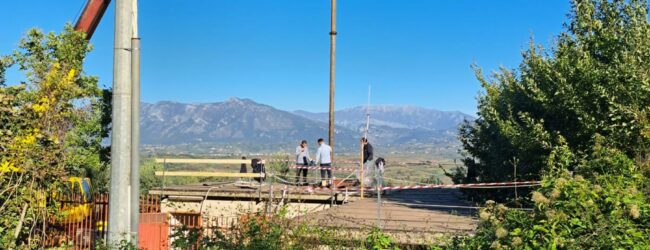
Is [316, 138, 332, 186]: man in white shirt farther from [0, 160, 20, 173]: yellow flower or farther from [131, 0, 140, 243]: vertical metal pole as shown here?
[131, 0, 140, 243]: vertical metal pole

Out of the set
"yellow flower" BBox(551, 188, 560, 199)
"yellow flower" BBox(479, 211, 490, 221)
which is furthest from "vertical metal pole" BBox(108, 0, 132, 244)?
"yellow flower" BBox(551, 188, 560, 199)

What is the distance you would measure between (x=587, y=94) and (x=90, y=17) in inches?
467

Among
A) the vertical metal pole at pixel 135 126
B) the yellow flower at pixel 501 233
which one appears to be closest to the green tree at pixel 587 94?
the yellow flower at pixel 501 233

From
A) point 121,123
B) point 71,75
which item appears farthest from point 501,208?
point 71,75

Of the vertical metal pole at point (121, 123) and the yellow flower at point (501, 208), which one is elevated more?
the vertical metal pole at point (121, 123)

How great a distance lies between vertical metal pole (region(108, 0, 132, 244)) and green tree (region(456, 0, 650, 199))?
8.14 meters

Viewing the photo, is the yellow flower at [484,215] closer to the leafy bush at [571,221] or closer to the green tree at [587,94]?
the leafy bush at [571,221]

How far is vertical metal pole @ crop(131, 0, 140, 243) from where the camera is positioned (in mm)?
8570

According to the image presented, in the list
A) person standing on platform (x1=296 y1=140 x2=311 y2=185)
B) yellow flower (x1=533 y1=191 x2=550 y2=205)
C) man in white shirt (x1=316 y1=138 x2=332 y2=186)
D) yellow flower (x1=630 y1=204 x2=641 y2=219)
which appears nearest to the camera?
yellow flower (x1=630 y1=204 x2=641 y2=219)

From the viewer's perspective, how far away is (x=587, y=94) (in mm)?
12562

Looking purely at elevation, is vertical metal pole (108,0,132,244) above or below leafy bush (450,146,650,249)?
above

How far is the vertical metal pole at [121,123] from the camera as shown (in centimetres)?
850

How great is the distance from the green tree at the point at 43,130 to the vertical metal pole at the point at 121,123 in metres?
3.12

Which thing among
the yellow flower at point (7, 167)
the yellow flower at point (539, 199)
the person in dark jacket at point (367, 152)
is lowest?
the yellow flower at point (539, 199)
